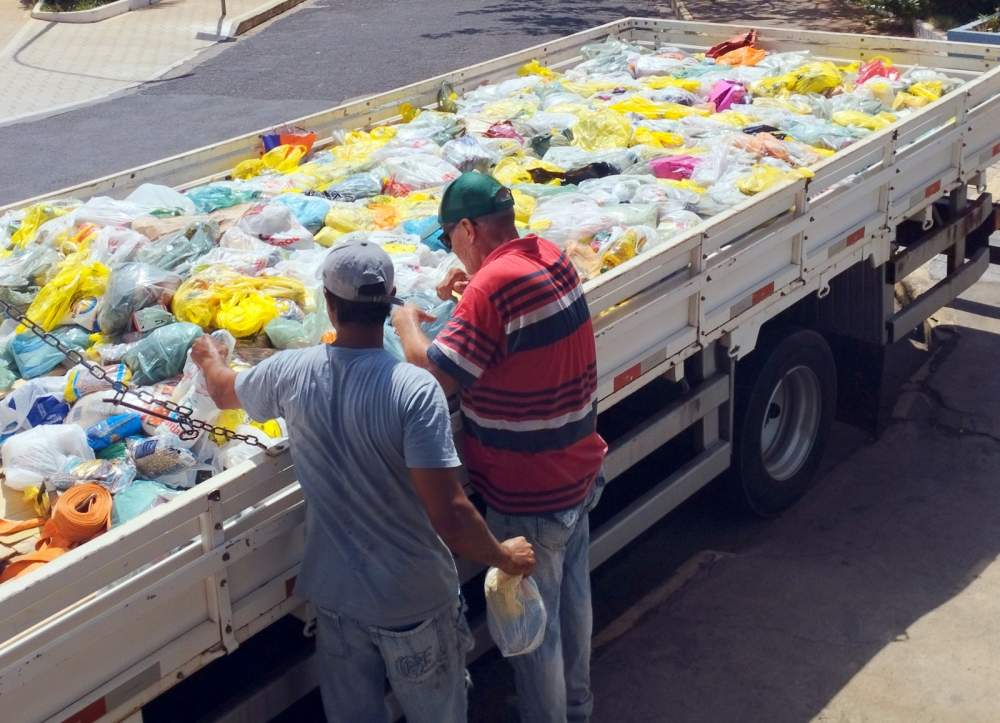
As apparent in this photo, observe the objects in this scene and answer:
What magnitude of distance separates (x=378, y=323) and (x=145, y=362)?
1.34 m

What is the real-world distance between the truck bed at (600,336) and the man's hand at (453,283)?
1.45 ft

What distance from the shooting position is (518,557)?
3.21m

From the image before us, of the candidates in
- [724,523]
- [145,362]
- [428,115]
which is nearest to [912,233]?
[724,523]

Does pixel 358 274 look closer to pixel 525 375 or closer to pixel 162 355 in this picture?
pixel 525 375

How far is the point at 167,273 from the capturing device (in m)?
4.39

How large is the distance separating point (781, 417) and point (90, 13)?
18.3 m

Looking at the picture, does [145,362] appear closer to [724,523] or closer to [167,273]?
[167,273]

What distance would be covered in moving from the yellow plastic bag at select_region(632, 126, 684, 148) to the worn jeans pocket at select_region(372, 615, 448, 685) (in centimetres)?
338

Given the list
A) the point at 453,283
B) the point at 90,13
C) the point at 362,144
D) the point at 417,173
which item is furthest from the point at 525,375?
the point at 90,13

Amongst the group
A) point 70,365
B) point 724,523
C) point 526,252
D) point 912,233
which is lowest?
point 724,523

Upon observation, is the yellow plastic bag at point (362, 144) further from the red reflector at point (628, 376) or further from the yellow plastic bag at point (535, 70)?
the red reflector at point (628, 376)

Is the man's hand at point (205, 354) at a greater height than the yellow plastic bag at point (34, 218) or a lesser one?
greater

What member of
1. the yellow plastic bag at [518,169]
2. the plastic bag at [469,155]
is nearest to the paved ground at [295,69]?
the plastic bag at [469,155]

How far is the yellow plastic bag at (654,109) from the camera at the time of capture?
638 cm
